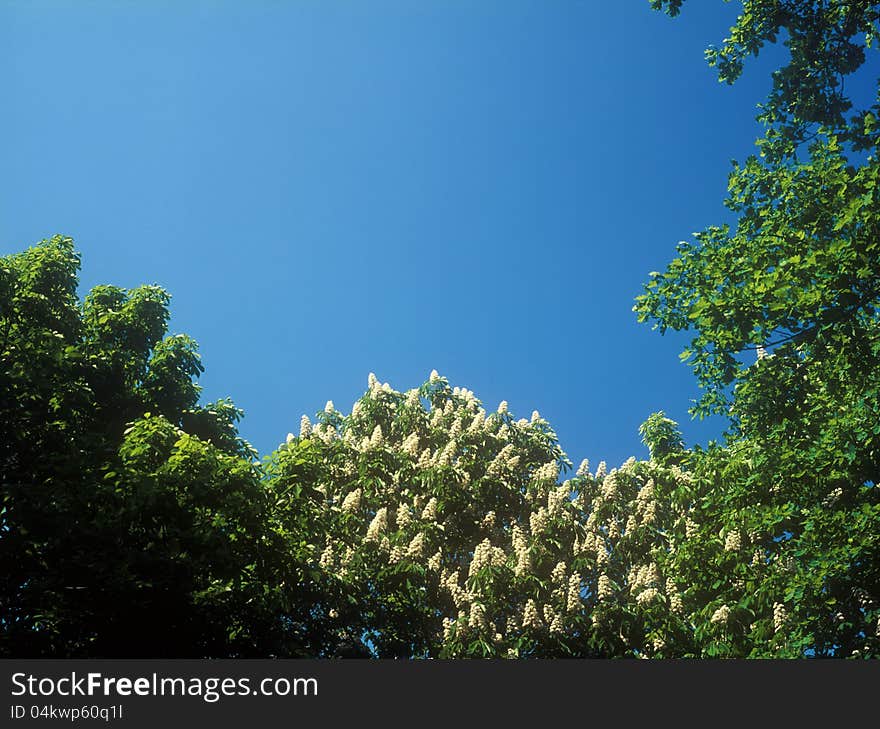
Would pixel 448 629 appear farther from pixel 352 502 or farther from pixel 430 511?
pixel 352 502

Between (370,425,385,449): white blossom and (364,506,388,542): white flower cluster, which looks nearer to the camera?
(364,506,388,542): white flower cluster

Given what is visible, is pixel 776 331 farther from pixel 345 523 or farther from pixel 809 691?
pixel 345 523

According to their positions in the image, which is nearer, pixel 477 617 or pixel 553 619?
pixel 477 617

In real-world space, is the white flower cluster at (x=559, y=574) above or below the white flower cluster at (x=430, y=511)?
below

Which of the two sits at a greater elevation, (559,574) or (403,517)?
(403,517)

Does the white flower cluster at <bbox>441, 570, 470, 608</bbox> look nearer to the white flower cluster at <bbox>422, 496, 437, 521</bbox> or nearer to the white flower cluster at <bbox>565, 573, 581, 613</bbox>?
the white flower cluster at <bbox>422, 496, 437, 521</bbox>

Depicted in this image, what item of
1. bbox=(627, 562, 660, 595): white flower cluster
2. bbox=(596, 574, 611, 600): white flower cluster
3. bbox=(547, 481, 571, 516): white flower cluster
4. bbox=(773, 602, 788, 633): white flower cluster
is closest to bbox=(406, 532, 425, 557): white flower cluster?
bbox=(547, 481, 571, 516): white flower cluster

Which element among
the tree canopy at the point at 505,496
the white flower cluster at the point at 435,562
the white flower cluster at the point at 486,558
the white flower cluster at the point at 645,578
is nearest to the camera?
the tree canopy at the point at 505,496

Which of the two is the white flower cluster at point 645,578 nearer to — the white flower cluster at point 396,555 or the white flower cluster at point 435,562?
the white flower cluster at point 435,562

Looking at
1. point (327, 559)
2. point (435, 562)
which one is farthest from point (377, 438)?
point (327, 559)

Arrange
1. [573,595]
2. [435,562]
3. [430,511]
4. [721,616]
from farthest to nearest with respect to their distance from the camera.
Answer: [430,511]
[435,562]
[573,595]
[721,616]

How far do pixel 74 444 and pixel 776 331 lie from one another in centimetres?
1389

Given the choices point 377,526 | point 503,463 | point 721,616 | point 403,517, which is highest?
point 503,463

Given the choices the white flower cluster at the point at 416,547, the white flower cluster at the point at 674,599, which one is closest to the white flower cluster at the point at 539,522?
the white flower cluster at the point at 416,547
